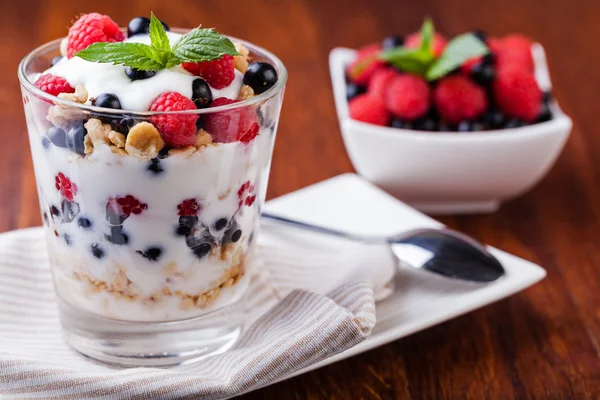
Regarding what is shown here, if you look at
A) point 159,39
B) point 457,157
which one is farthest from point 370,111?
point 159,39

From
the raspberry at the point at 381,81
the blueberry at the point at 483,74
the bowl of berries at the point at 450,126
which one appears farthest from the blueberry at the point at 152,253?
the blueberry at the point at 483,74

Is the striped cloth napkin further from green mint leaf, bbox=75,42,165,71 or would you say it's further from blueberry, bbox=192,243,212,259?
green mint leaf, bbox=75,42,165,71

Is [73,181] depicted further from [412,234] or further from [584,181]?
[584,181]

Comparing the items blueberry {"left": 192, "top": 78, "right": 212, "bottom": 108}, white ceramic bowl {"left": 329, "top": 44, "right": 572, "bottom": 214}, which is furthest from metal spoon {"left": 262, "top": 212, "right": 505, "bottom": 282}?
blueberry {"left": 192, "top": 78, "right": 212, "bottom": 108}

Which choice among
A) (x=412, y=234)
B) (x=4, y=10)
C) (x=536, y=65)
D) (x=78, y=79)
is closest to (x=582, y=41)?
(x=536, y=65)

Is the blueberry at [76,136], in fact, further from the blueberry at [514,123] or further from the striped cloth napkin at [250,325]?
the blueberry at [514,123]
